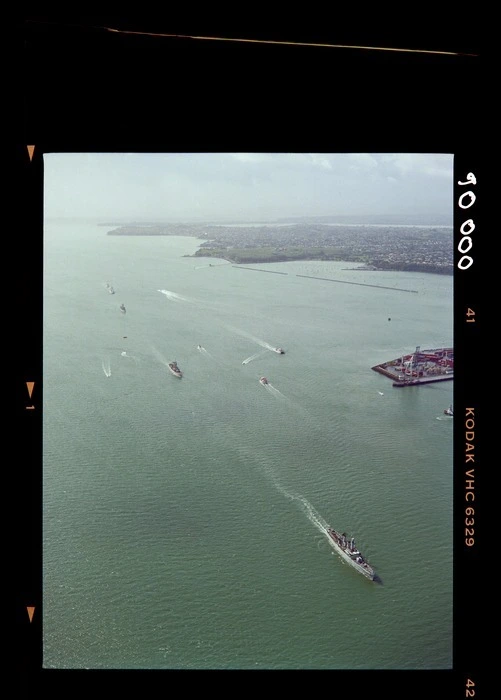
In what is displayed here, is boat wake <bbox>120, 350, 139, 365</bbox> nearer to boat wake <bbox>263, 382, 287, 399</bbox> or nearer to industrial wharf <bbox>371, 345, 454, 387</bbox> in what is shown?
boat wake <bbox>263, 382, 287, 399</bbox>

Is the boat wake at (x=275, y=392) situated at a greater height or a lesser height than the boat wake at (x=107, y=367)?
lesser

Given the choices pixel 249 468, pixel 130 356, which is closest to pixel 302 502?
pixel 249 468
